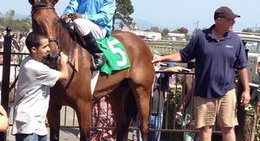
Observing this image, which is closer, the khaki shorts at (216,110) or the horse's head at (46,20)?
the horse's head at (46,20)

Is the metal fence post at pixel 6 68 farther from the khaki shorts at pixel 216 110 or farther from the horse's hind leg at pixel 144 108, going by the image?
the khaki shorts at pixel 216 110

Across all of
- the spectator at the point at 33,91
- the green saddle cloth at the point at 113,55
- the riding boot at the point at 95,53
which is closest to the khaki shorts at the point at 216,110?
the green saddle cloth at the point at 113,55

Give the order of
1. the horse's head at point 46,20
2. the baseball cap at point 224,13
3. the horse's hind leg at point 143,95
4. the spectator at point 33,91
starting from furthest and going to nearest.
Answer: the horse's hind leg at point 143,95 < the baseball cap at point 224,13 < the horse's head at point 46,20 < the spectator at point 33,91

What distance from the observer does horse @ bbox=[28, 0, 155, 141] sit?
5.50m

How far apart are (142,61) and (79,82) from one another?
1364mm

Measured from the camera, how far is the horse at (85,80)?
5.50m

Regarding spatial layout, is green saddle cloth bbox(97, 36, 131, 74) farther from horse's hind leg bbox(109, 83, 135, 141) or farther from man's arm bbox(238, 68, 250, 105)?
man's arm bbox(238, 68, 250, 105)

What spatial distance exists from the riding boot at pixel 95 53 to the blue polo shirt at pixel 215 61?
1.09m

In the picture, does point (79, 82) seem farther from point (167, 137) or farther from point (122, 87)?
point (167, 137)

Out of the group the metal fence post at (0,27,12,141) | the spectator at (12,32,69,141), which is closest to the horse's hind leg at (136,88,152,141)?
the metal fence post at (0,27,12,141)

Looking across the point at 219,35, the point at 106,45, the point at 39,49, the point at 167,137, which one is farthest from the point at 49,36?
the point at 167,137

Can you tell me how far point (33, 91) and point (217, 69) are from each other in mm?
2147

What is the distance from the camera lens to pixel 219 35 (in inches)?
231

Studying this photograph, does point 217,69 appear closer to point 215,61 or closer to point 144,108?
point 215,61
